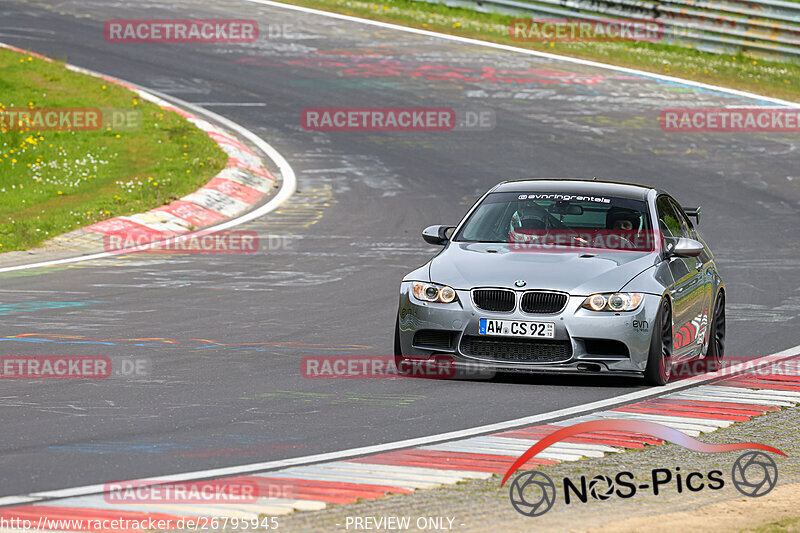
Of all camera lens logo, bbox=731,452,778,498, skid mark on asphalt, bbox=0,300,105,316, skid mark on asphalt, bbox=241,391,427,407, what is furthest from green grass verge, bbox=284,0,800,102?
camera lens logo, bbox=731,452,778,498

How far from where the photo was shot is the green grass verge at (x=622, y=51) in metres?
29.3

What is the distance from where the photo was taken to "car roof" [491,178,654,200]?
11516 mm

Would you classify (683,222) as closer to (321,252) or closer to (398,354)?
(398,354)

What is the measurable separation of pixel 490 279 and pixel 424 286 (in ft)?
1.68

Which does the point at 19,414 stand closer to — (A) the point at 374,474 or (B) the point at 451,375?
(A) the point at 374,474

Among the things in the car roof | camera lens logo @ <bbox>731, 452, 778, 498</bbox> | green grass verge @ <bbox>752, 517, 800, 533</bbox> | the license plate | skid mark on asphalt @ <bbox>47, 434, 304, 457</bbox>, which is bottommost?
skid mark on asphalt @ <bbox>47, 434, 304, 457</bbox>

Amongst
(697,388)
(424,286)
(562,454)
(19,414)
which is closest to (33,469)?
(19,414)

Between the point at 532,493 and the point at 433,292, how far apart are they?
11.1 ft

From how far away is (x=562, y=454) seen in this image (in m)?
7.86

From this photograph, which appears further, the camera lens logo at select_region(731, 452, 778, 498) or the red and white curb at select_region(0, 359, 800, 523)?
the camera lens logo at select_region(731, 452, 778, 498)

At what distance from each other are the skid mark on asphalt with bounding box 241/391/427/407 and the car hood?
1046mm

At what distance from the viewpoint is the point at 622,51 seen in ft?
104

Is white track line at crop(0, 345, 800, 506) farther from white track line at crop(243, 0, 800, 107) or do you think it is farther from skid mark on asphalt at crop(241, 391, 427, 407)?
white track line at crop(243, 0, 800, 107)

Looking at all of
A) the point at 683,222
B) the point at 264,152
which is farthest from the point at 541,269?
the point at 264,152
